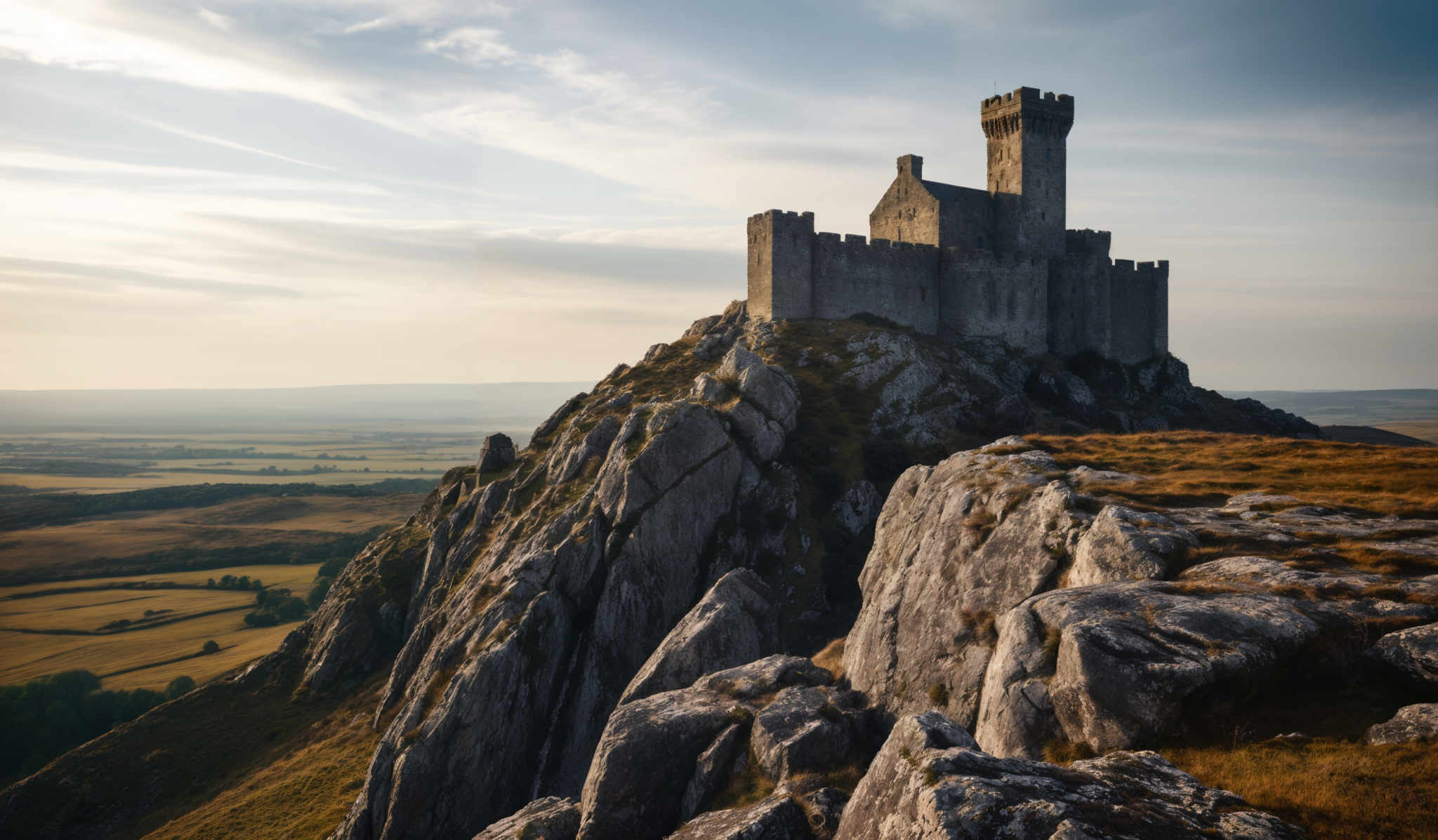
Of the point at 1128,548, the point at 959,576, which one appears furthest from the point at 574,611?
the point at 1128,548

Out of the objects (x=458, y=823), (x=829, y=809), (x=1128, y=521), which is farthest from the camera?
(x=458, y=823)

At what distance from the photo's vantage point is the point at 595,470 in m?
58.7

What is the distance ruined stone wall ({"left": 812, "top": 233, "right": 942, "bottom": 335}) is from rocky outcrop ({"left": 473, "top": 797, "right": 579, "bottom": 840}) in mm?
53802

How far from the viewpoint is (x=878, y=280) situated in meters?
73.9

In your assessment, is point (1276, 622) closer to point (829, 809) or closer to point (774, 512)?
point (829, 809)

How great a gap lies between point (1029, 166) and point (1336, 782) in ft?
240

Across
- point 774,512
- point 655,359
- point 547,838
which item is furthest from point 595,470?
point 547,838

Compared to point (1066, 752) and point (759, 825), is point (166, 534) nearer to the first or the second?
point (759, 825)

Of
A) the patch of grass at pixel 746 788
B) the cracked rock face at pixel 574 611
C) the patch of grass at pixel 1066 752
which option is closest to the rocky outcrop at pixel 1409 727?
the patch of grass at pixel 1066 752

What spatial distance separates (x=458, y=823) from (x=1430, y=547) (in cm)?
4129

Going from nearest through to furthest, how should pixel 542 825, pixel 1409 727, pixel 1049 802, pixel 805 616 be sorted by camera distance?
1. pixel 1049 802
2. pixel 1409 727
3. pixel 542 825
4. pixel 805 616

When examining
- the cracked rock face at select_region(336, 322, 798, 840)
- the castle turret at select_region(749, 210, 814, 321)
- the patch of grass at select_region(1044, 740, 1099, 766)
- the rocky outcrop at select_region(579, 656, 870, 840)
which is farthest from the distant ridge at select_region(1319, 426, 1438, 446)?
the patch of grass at select_region(1044, 740, 1099, 766)

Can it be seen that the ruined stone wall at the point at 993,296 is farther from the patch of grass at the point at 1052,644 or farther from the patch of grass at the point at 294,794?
the patch of grass at the point at 294,794

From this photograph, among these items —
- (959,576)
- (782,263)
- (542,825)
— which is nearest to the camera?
(542,825)
